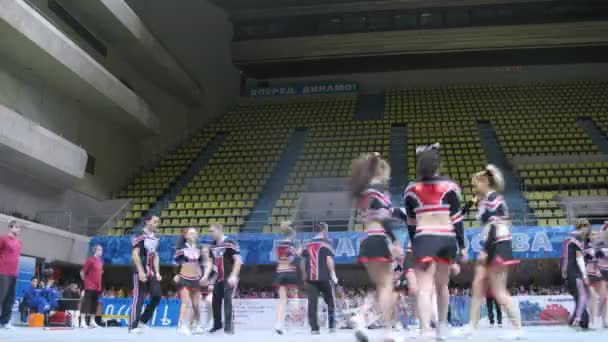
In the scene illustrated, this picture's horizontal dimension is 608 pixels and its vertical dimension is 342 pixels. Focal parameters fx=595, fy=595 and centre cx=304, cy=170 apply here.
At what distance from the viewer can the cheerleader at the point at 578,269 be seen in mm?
10234

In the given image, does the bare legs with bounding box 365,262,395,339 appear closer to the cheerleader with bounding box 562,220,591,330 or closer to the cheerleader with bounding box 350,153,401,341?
the cheerleader with bounding box 350,153,401,341

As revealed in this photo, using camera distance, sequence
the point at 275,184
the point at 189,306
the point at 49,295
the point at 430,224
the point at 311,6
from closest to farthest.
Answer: the point at 430,224 < the point at 189,306 < the point at 49,295 < the point at 275,184 < the point at 311,6

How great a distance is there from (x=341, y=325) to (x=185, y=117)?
736 inches

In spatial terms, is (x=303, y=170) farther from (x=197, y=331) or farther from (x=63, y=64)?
(x=197, y=331)

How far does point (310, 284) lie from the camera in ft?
33.3

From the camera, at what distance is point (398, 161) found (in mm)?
25922

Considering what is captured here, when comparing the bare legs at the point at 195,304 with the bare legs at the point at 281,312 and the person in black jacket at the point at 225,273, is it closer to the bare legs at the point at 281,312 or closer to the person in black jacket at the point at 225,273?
the person in black jacket at the point at 225,273

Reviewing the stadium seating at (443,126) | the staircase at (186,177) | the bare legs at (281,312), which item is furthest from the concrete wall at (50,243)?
the stadium seating at (443,126)

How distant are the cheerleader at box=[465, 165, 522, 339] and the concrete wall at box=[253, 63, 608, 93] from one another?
88.7 ft

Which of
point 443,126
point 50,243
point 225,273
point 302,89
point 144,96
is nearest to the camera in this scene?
point 225,273

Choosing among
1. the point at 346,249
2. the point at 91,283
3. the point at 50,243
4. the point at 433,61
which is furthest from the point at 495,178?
the point at 433,61

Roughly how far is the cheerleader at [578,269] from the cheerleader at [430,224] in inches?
207

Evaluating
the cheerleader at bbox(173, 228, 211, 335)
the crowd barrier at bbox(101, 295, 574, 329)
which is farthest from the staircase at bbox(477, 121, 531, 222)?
the cheerleader at bbox(173, 228, 211, 335)

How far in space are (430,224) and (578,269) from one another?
5.95 m
